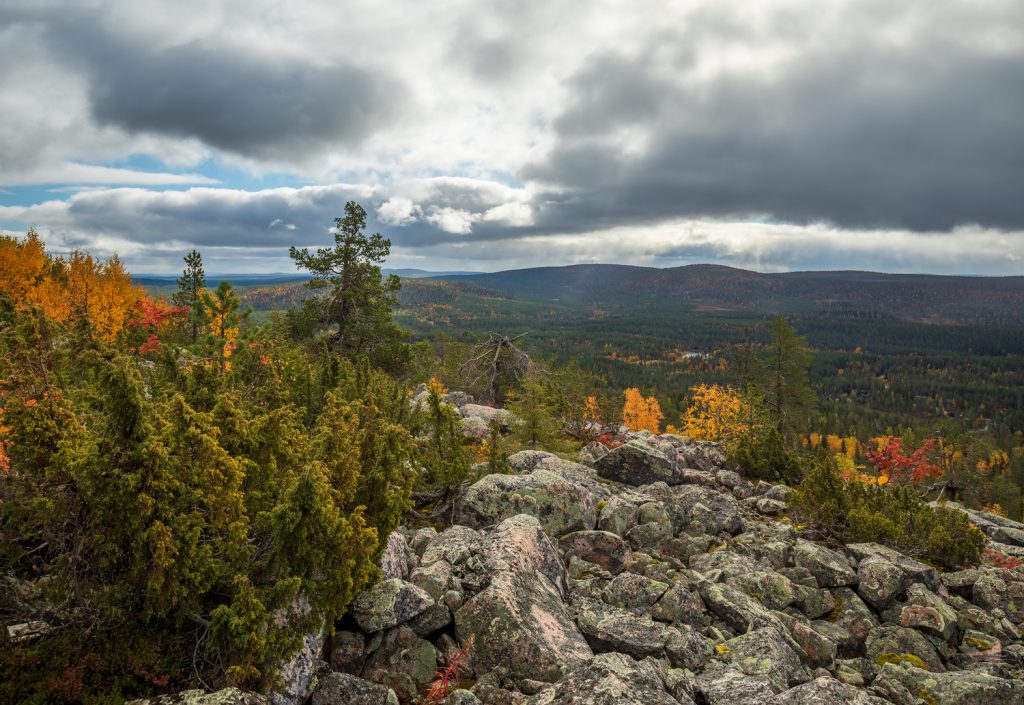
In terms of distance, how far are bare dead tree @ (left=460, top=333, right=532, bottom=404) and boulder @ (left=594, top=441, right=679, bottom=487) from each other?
8772 millimetres

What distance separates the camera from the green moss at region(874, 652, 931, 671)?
1014 cm

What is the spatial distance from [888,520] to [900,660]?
7050mm

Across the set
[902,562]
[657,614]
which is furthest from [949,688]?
[902,562]

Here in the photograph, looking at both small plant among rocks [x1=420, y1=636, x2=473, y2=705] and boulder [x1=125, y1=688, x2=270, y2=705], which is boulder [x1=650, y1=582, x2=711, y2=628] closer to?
small plant among rocks [x1=420, y1=636, x2=473, y2=705]

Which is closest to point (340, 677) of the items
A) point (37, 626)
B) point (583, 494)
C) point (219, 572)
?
point (219, 572)

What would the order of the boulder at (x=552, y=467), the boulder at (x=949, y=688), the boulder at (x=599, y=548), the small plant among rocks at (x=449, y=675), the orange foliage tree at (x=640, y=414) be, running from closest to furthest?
the small plant among rocks at (x=449, y=675) < the boulder at (x=949, y=688) < the boulder at (x=599, y=548) < the boulder at (x=552, y=467) < the orange foliage tree at (x=640, y=414)

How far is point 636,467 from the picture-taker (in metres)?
20.9

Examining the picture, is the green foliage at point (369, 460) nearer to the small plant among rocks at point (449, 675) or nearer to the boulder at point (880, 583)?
the small plant among rocks at point (449, 675)

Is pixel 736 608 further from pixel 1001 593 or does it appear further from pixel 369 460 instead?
pixel 1001 593

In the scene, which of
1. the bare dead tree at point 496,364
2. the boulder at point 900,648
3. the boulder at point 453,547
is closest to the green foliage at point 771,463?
the bare dead tree at point 496,364

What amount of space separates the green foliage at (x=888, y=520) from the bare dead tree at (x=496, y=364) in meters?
15.1

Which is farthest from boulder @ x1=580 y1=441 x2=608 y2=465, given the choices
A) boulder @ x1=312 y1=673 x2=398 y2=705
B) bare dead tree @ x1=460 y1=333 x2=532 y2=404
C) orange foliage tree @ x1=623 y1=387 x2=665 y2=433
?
orange foliage tree @ x1=623 y1=387 x2=665 y2=433

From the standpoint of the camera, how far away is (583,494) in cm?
1457

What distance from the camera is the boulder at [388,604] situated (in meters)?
7.86
